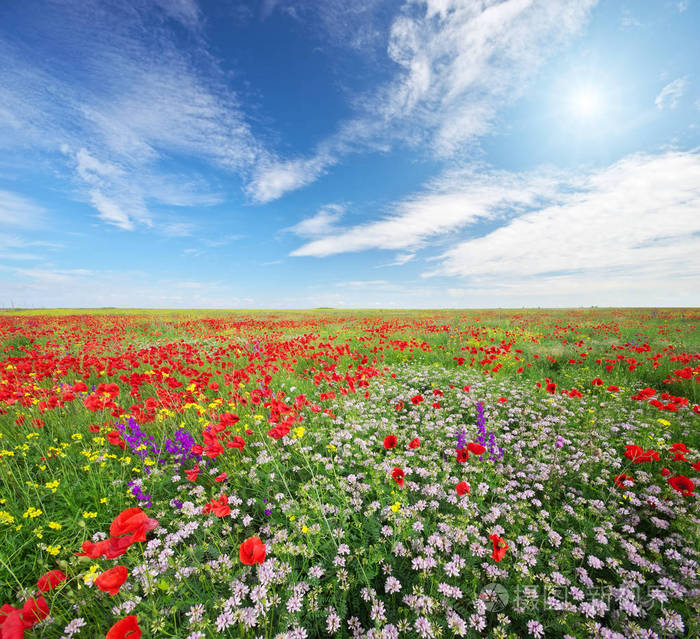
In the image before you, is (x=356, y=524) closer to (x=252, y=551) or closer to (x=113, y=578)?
(x=252, y=551)

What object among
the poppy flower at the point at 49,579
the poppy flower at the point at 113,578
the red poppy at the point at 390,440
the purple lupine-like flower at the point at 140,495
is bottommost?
the purple lupine-like flower at the point at 140,495

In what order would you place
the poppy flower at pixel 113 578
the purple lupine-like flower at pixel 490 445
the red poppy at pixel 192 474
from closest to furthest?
the poppy flower at pixel 113 578 < the red poppy at pixel 192 474 < the purple lupine-like flower at pixel 490 445

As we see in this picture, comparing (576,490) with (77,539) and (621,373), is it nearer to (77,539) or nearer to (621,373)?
(77,539)

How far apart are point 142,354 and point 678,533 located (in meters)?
10.7

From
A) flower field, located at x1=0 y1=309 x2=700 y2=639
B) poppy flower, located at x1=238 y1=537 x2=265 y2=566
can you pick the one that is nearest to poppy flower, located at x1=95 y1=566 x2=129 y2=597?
flower field, located at x1=0 y1=309 x2=700 y2=639

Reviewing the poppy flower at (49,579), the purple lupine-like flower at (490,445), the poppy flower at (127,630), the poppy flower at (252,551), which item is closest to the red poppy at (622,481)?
the purple lupine-like flower at (490,445)

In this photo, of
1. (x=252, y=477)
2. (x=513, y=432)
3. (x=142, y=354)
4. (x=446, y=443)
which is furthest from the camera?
(x=142, y=354)

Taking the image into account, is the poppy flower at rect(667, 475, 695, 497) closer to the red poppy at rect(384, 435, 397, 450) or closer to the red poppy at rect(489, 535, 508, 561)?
the red poppy at rect(489, 535, 508, 561)

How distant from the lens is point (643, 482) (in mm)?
3486

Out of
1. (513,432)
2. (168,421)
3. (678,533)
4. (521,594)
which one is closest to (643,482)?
(678,533)

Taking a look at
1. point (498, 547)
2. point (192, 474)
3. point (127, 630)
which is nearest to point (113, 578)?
point (127, 630)

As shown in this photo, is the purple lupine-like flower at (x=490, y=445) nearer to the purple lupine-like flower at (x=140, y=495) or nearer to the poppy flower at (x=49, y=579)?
the purple lupine-like flower at (x=140, y=495)

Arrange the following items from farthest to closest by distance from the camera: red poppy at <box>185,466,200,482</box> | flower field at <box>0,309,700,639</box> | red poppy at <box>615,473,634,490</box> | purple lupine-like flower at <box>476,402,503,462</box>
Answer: purple lupine-like flower at <box>476,402,503,462</box>
red poppy at <box>615,473,634,490</box>
red poppy at <box>185,466,200,482</box>
flower field at <box>0,309,700,639</box>

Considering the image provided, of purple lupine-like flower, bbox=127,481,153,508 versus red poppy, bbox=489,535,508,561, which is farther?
purple lupine-like flower, bbox=127,481,153,508
